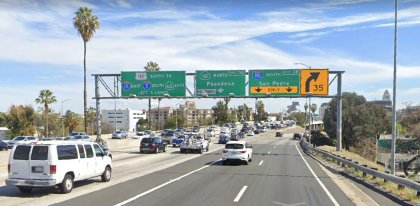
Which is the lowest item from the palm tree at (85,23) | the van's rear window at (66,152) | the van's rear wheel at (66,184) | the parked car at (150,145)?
the parked car at (150,145)

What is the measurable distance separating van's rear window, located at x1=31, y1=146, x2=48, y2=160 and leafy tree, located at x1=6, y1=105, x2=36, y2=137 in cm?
6239

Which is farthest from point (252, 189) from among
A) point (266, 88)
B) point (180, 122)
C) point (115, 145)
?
point (180, 122)

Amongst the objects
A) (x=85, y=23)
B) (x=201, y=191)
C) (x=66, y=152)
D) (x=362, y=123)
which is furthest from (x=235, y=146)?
(x=362, y=123)

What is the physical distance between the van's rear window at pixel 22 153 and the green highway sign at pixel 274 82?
101 ft

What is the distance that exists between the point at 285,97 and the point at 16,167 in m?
31.9

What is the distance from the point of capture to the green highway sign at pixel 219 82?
147 feet

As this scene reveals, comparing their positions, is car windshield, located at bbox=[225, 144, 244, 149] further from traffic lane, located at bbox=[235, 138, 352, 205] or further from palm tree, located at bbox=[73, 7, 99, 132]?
palm tree, located at bbox=[73, 7, 99, 132]

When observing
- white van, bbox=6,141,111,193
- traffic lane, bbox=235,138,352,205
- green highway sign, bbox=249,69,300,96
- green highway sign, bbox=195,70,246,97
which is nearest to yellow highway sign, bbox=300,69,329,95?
green highway sign, bbox=249,69,300,96

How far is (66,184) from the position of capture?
15.6 meters

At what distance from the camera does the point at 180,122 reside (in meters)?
150

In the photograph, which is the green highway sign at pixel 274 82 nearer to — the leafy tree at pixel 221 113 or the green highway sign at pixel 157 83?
the green highway sign at pixel 157 83

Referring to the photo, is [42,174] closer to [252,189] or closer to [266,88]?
[252,189]

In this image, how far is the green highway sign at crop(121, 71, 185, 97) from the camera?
45406 millimetres

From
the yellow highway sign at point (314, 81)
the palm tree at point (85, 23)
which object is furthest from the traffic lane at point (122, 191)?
the palm tree at point (85, 23)
